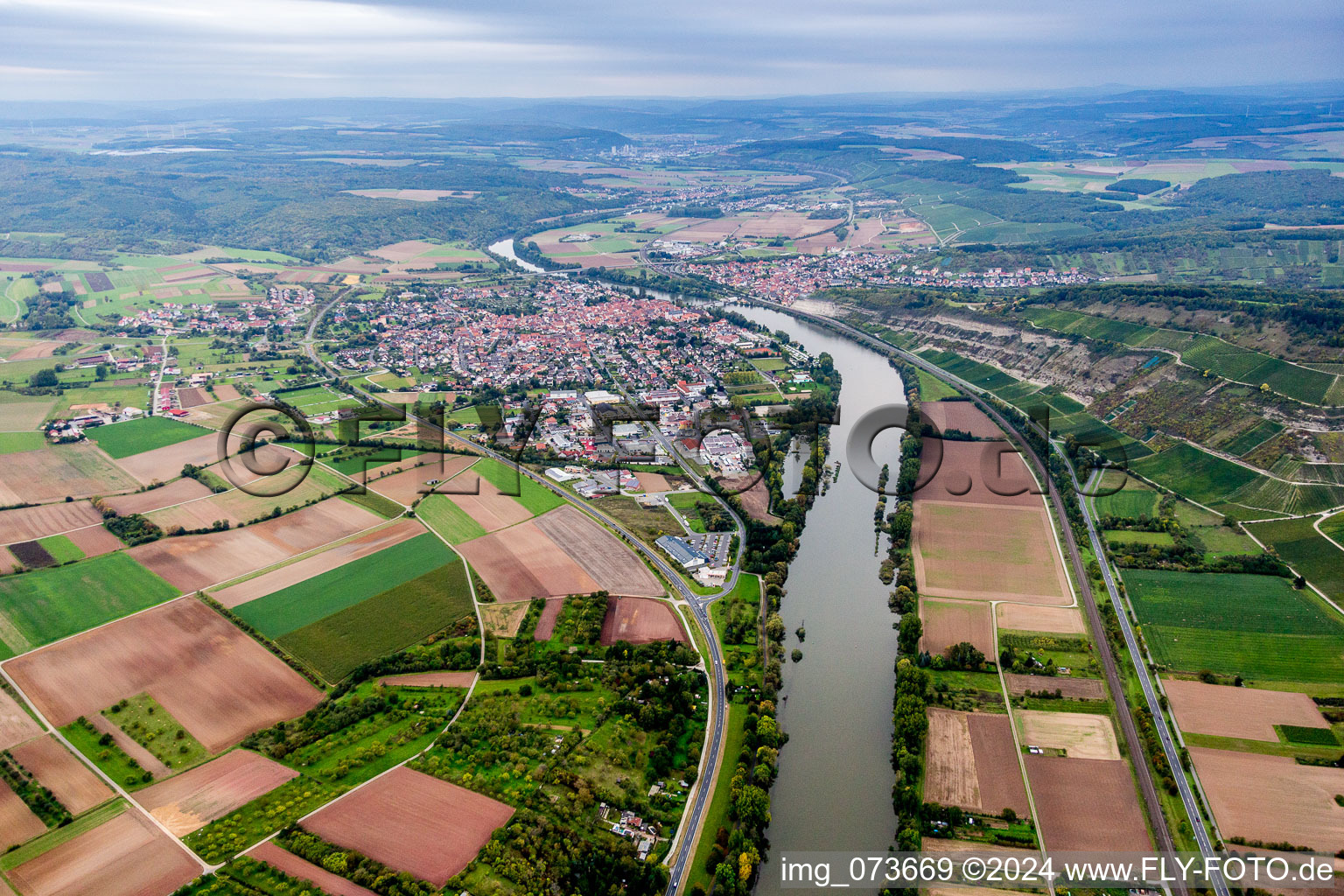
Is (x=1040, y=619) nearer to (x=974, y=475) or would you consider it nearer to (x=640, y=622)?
(x=974, y=475)

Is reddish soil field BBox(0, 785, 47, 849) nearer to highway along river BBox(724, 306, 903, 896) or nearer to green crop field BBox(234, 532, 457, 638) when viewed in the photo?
green crop field BBox(234, 532, 457, 638)

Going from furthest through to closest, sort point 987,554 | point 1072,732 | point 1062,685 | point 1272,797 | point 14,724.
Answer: point 987,554, point 1062,685, point 1072,732, point 14,724, point 1272,797

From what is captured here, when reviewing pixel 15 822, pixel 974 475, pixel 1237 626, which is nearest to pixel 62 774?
pixel 15 822

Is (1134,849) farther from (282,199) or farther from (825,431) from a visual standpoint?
(282,199)

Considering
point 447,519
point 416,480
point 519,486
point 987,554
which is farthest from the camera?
point 416,480

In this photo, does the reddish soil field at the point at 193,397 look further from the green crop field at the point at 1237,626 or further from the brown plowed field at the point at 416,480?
the green crop field at the point at 1237,626

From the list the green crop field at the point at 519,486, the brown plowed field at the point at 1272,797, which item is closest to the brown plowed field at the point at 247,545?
the green crop field at the point at 519,486

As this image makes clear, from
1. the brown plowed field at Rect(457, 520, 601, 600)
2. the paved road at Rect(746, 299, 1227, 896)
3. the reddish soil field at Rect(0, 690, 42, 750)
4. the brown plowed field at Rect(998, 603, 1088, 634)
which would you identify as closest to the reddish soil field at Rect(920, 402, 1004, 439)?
the paved road at Rect(746, 299, 1227, 896)
